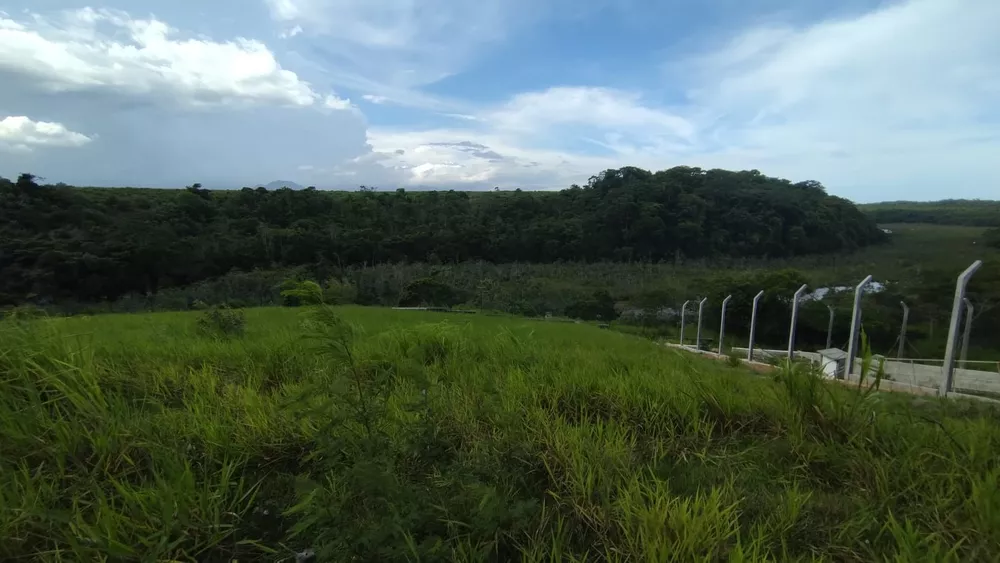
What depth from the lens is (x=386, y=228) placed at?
174 ft

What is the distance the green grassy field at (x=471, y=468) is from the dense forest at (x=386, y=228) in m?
36.6

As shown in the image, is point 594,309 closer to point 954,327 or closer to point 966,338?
point 966,338

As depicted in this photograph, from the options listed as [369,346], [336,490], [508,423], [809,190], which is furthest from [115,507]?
[809,190]

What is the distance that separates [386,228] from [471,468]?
172 ft

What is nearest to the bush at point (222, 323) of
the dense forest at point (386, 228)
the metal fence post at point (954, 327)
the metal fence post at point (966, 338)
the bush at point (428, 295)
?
the metal fence post at point (954, 327)

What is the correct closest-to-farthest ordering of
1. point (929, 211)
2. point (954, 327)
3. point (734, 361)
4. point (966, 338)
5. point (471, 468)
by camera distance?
point (471, 468), point (954, 327), point (966, 338), point (734, 361), point (929, 211)

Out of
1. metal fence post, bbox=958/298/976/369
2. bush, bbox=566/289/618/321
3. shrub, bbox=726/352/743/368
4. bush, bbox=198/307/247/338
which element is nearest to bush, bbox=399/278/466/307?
bush, bbox=566/289/618/321

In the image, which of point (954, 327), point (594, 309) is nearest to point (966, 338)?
point (954, 327)

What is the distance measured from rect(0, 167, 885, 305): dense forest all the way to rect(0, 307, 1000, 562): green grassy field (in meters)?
36.6

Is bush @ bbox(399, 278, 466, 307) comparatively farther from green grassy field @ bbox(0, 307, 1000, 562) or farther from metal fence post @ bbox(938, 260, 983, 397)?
green grassy field @ bbox(0, 307, 1000, 562)

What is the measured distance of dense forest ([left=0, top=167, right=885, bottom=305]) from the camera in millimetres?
35125

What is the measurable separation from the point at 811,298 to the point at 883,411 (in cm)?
2038

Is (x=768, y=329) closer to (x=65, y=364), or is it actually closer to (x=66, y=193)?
(x=65, y=364)

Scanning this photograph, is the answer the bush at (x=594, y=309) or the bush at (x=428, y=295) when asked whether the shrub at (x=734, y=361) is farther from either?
the bush at (x=594, y=309)
